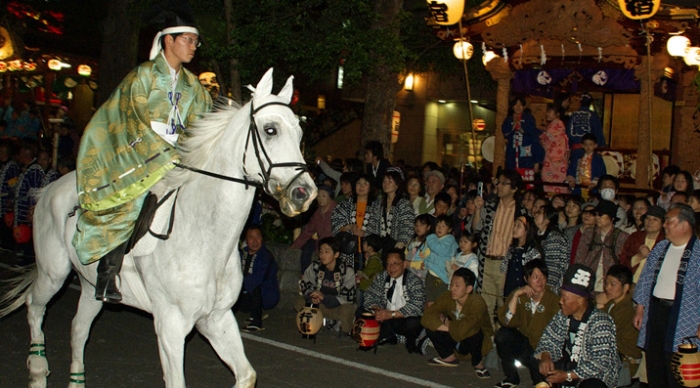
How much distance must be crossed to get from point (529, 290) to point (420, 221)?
2171 millimetres

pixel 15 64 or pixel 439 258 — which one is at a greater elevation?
pixel 15 64

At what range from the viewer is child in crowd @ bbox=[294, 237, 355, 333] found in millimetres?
9086

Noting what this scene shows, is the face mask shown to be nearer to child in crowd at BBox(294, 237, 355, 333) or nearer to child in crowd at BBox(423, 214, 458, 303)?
child in crowd at BBox(423, 214, 458, 303)

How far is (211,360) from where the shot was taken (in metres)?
7.60

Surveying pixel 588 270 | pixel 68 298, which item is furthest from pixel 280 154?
pixel 68 298

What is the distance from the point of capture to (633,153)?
15.9 meters

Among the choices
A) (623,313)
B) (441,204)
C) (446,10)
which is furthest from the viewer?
(446,10)

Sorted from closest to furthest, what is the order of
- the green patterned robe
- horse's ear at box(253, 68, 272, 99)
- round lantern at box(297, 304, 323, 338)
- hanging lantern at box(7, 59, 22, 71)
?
horse's ear at box(253, 68, 272, 99)
the green patterned robe
round lantern at box(297, 304, 323, 338)
hanging lantern at box(7, 59, 22, 71)

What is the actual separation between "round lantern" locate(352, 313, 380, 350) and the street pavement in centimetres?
16

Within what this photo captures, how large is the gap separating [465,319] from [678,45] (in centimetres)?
742

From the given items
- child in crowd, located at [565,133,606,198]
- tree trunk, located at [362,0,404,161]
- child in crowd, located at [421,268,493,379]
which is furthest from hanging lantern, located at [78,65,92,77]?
child in crowd, located at [421,268,493,379]

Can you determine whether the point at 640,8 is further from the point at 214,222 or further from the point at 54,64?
the point at 54,64

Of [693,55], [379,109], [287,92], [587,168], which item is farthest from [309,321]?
[693,55]

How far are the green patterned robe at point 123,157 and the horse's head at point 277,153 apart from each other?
2.65 ft
